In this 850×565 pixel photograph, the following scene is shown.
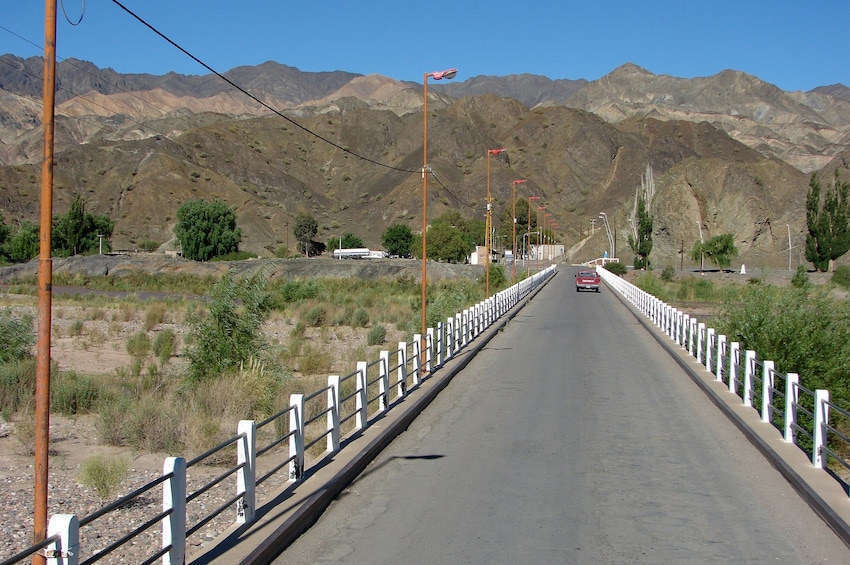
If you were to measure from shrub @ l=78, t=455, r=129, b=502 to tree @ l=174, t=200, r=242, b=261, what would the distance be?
→ 348ft

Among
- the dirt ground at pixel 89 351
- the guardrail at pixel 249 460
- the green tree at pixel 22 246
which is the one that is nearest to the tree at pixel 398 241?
the green tree at pixel 22 246

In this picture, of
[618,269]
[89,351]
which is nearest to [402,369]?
[89,351]

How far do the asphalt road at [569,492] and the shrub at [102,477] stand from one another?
2618 millimetres

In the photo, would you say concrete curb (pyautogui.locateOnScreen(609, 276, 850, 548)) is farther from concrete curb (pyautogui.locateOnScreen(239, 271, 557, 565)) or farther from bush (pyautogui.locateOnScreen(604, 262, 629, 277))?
bush (pyautogui.locateOnScreen(604, 262, 629, 277))

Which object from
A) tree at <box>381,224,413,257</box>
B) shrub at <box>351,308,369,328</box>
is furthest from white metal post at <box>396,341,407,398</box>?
tree at <box>381,224,413,257</box>

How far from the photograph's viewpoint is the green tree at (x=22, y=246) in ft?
335

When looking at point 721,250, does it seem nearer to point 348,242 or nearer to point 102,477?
point 348,242

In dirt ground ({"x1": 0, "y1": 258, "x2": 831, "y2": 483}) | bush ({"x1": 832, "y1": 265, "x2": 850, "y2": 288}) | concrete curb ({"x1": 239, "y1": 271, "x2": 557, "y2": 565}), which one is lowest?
dirt ground ({"x1": 0, "y1": 258, "x2": 831, "y2": 483})

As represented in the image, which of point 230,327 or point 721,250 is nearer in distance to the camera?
point 230,327

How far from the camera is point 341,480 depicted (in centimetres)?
916

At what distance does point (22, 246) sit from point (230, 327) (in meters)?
93.3

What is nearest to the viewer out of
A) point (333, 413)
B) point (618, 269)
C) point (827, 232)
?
point (333, 413)

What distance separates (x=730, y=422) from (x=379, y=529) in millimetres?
7667

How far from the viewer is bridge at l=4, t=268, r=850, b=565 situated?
7.23 metres
